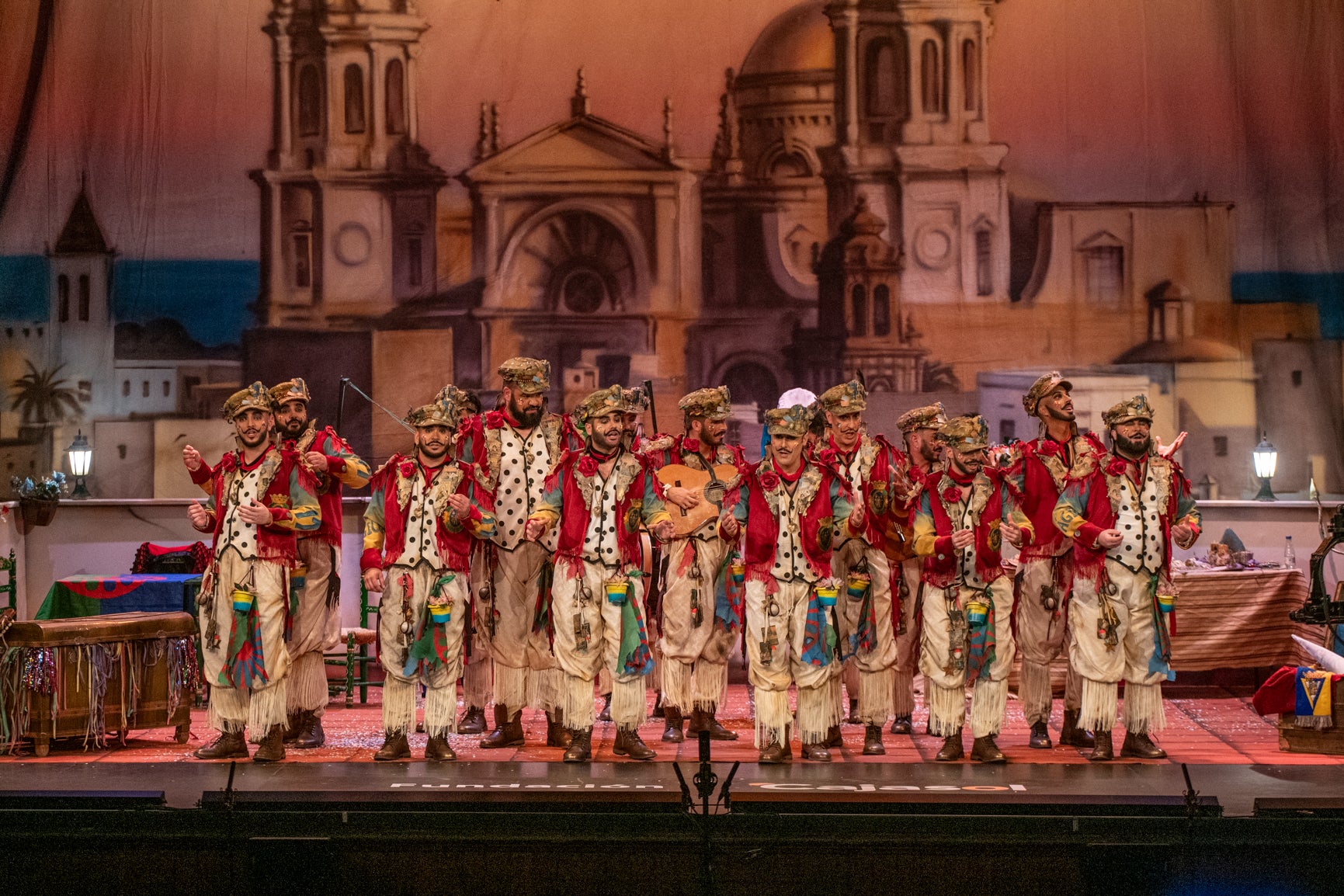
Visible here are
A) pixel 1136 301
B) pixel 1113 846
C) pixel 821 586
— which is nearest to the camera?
pixel 1113 846

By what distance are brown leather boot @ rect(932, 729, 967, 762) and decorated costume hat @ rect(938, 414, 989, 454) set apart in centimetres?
125

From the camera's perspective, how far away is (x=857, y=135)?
34.7 feet

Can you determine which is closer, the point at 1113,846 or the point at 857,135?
the point at 1113,846

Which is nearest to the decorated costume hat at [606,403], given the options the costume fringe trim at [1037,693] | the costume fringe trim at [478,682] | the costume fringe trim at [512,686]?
the costume fringe trim at [512,686]

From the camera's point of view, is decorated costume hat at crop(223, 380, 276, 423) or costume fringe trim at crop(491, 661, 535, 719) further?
costume fringe trim at crop(491, 661, 535, 719)

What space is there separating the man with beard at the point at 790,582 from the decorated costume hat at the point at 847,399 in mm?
541

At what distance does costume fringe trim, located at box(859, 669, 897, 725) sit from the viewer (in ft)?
22.9

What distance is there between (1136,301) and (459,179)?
4.75 metres

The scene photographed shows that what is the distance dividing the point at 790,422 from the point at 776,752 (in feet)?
4.66

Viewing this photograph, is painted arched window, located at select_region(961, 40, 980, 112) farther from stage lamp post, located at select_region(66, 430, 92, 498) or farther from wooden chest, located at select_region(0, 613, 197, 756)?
stage lamp post, located at select_region(66, 430, 92, 498)

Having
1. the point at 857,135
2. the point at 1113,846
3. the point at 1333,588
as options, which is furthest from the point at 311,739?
the point at 1333,588

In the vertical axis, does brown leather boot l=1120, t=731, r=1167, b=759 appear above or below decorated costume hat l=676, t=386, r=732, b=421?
below

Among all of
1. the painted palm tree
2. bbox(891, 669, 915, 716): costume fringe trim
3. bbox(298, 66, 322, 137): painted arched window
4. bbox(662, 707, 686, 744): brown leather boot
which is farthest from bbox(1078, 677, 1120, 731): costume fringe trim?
the painted palm tree

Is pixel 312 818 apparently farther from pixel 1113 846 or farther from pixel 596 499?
A: pixel 1113 846
